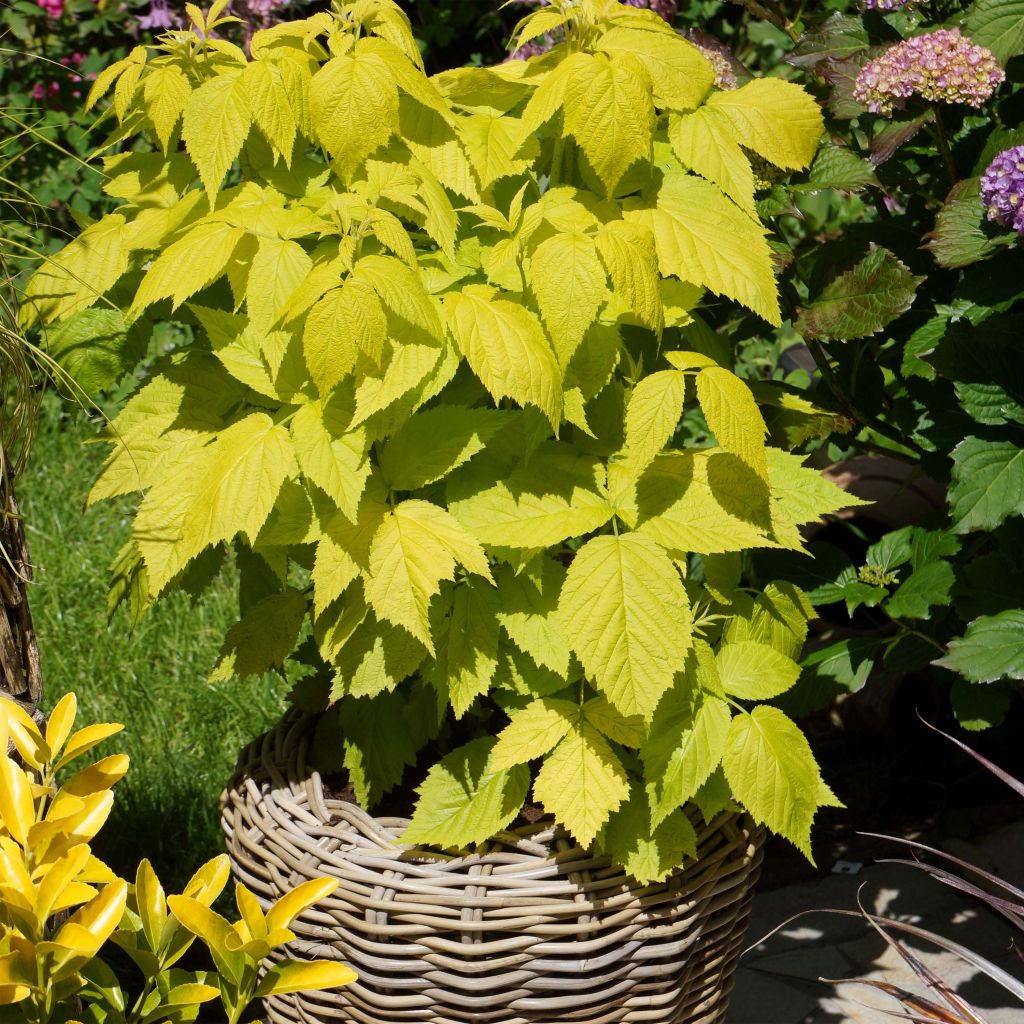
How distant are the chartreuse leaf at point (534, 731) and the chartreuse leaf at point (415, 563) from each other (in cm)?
19

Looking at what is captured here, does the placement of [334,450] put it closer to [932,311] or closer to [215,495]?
[215,495]

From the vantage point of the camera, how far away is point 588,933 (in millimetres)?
1683

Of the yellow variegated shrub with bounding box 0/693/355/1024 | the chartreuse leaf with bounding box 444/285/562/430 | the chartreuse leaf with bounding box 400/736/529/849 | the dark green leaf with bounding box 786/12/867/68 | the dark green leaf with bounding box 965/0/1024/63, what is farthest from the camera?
the dark green leaf with bounding box 786/12/867/68

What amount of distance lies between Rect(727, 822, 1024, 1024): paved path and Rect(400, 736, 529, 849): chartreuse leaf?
87 cm

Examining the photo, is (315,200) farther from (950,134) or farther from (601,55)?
(950,134)

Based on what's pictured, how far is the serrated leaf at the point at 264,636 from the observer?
5.96 feet

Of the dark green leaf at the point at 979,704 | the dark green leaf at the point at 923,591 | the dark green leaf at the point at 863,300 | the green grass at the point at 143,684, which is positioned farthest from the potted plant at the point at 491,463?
the green grass at the point at 143,684

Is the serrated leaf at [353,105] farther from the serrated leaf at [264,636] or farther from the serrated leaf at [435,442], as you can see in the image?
the serrated leaf at [264,636]

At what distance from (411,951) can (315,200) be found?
3.17 feet

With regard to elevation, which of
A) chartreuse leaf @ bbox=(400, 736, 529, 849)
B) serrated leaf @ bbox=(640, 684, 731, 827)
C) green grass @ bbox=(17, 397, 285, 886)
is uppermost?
serrated leaf @ bbox=(640, 684, 731, 827)

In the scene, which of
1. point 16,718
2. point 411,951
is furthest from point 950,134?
point 16,718

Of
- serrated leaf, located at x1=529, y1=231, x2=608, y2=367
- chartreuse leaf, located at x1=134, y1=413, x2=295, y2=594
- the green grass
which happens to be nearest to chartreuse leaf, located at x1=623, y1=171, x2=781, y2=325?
serrated leaf, located at x1=529, y1=231, x2=608, y2=367

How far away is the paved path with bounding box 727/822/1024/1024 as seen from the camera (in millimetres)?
2297

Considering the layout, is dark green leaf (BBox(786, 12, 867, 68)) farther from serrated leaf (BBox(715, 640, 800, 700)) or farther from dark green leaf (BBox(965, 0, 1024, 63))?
serrated leaf (BBox(715, 640, 800, 700))
